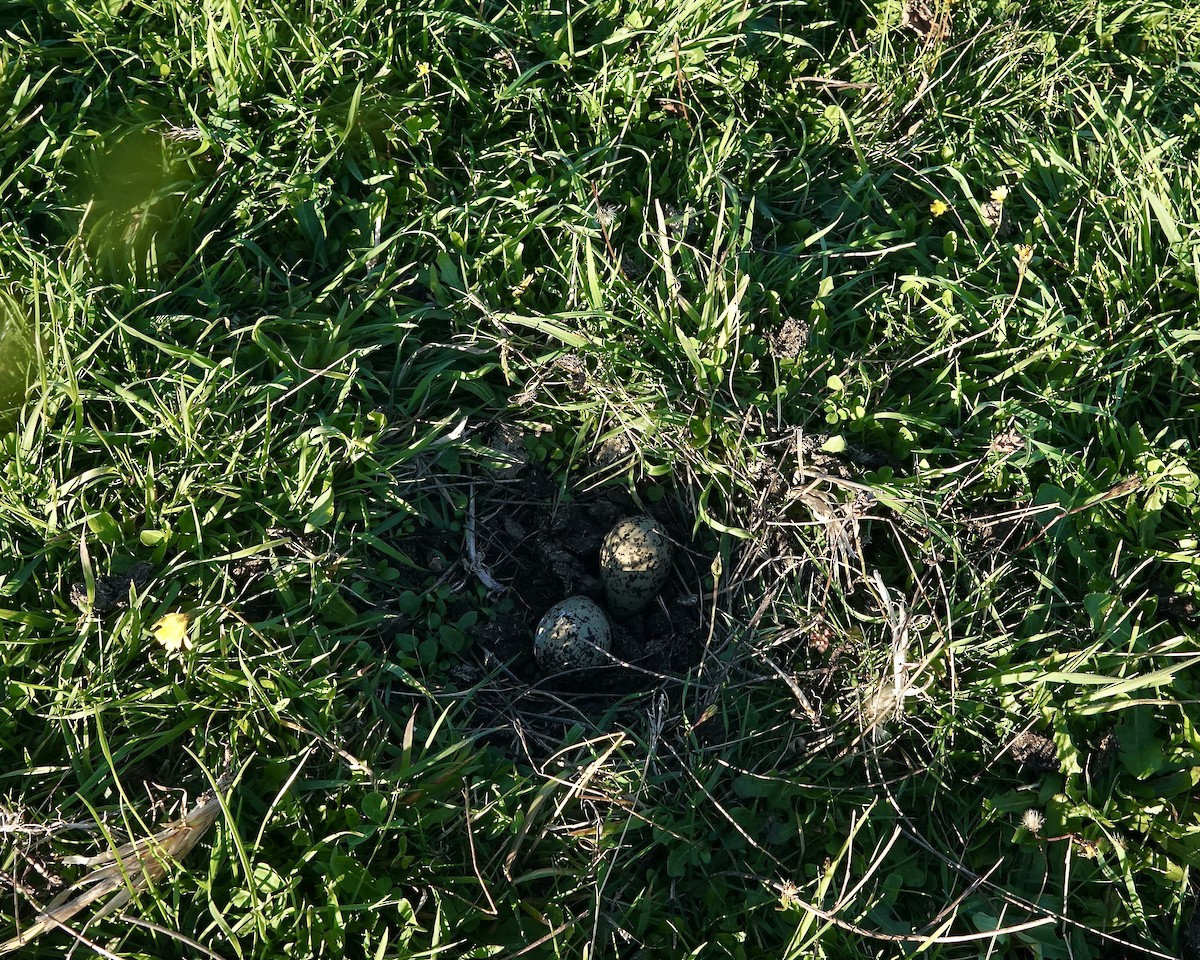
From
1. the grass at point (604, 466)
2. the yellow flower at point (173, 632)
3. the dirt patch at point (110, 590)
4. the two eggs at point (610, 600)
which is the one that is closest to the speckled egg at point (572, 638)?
the two eggs at point (610, 600)

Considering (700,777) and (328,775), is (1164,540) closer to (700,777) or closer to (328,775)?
(700,777)

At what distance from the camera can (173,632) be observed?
2301mm

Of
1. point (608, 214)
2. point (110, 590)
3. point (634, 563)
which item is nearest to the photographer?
point (110, 590)

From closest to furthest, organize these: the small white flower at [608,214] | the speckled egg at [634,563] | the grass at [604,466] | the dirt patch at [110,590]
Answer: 1. the grass at [604,466]
2. the dirt patch at [110,590]
3. the speckled egg at [634,563]
4. the small white flower at [608,214]

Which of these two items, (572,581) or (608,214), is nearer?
(572,581)

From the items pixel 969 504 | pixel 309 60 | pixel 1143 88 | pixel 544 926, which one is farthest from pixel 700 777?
Result: pixel 1143 88

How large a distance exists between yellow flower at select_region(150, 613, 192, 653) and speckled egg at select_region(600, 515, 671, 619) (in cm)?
104

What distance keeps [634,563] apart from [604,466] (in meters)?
0.34

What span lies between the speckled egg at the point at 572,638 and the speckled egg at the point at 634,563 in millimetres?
95

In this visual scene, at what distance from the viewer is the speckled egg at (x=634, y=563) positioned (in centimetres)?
256

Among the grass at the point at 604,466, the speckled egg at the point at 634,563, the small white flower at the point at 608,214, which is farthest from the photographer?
the small white flower at the point at 608,214

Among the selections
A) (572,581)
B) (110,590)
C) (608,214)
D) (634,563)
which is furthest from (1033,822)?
(110,590)

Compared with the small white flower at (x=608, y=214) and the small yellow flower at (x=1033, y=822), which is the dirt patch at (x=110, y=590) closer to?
the small white flower at (x=608, y=214)

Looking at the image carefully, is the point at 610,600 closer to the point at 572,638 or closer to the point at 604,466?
the point at 572,638
